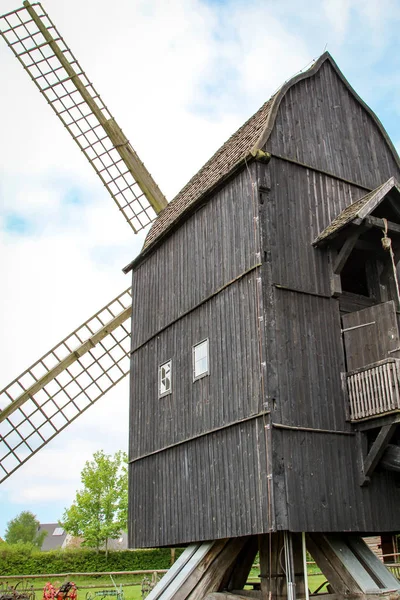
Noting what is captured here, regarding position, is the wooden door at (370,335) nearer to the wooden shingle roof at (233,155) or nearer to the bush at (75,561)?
the wooden shingle roof at (233,155)

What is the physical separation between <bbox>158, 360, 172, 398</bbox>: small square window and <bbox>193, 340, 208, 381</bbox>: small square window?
3.78 ft

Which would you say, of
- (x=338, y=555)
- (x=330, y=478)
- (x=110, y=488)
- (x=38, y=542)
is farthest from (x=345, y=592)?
(x=38, y=542)

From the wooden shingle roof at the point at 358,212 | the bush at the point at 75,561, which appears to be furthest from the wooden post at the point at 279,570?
the bush at the point at 75,561

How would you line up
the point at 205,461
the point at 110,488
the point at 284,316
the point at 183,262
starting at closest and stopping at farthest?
the point at 284,316
the point at 205,461
the point at 183,262
the point at 110,488

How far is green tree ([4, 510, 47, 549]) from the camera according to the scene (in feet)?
275

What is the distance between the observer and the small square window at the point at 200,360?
497 inches

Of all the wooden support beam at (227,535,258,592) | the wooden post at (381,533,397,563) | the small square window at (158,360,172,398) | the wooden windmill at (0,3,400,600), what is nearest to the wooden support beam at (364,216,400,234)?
the wooden windmill at (0,3,400,600)

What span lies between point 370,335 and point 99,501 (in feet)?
137

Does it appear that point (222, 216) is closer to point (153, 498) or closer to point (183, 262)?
point (183, 262)

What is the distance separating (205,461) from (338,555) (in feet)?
9.24

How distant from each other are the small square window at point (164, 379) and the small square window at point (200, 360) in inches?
45.4

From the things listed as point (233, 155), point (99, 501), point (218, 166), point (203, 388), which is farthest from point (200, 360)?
point (99, 501)

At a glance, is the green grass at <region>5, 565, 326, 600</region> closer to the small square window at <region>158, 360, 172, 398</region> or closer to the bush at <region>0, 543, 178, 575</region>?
the bush at <region>0, 543, 178, 575</region>

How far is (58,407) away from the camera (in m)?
19.8
